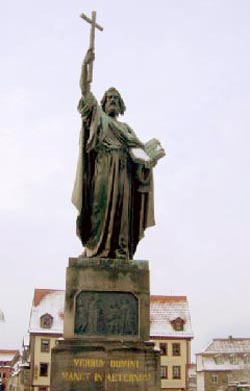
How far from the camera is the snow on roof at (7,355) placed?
111938 millimetres

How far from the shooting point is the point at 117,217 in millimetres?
11266

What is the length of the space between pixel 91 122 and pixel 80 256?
2541 mm

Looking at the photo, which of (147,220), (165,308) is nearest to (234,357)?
(165,308)

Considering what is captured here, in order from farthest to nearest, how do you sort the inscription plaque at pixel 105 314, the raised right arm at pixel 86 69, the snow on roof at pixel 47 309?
the snow on roof at pixel 47 309, the raised right arm at pixel 86 69, the inscription plaque at pixel 105 314

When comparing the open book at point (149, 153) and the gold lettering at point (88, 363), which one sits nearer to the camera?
the gold lettering at point (88, 363)

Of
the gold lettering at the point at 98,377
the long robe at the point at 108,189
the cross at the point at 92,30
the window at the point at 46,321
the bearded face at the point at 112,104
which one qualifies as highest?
the window at the point at 46,321

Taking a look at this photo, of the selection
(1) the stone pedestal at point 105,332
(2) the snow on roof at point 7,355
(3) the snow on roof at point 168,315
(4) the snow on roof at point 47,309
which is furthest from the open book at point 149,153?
(2) the snow on roof at point 7,355

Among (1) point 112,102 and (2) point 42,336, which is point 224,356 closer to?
(2) point 42,336

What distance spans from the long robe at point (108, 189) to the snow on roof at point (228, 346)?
63694 mm

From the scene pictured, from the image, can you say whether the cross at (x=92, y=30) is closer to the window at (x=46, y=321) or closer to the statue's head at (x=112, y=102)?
the statue's head at (x=112, y=102)

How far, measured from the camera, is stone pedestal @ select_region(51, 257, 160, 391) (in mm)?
9922

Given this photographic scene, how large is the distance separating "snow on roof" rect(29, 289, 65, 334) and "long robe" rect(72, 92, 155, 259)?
157 feet

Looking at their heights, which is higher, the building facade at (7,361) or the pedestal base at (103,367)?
the building facade at (7,361)

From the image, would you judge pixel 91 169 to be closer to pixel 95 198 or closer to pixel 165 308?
pixel 95 198
